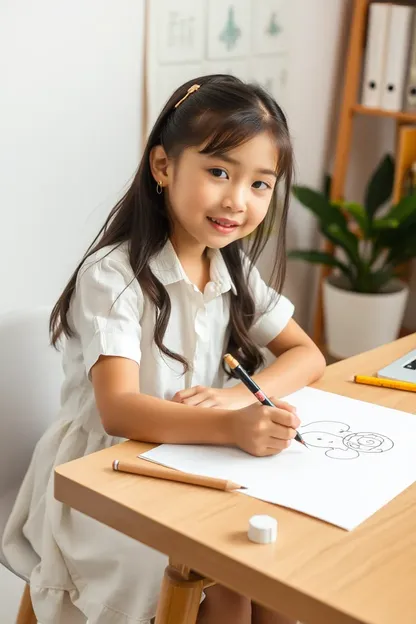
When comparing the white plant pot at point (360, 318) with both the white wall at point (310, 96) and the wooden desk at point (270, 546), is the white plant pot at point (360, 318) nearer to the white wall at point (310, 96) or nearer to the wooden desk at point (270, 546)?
the white wall at point (310, 96)

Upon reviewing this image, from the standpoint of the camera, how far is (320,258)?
3.11 metres

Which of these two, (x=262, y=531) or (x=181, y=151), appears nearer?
(x=262, y=531)

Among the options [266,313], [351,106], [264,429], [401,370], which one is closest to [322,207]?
[351,106]

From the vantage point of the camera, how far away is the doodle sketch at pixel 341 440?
1.09m

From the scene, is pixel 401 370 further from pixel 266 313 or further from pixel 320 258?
pixel 320 258

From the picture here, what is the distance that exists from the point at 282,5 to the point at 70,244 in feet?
3.73

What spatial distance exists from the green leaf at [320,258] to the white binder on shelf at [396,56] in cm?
54

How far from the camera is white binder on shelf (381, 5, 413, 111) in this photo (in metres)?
2.98

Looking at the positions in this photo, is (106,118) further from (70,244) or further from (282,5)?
(282,5)

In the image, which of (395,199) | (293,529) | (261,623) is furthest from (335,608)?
(395,199)

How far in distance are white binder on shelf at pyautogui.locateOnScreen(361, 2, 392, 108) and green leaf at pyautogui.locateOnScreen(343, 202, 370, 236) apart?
0.41 meters

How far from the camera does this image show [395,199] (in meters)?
3.07

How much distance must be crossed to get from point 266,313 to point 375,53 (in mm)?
1793

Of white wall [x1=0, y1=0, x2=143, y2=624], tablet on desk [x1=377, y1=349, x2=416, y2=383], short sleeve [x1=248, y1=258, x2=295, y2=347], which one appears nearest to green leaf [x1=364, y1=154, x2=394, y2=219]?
white wall [x1=0, y1=0, x2=143, y2=624]
